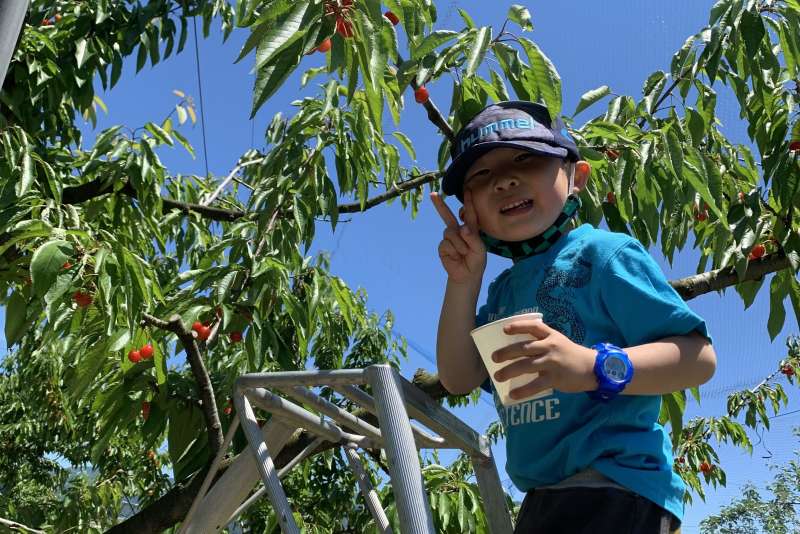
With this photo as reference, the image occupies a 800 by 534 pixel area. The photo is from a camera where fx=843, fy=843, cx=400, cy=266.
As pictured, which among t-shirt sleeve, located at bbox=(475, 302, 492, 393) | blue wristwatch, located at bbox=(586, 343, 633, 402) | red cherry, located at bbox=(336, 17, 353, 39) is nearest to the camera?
blue wristwatch, located at bbox=(586, 343, 633, 402)

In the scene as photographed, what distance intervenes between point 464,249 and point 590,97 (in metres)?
0.75

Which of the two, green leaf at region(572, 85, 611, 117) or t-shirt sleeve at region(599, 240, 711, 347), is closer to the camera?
t-shirt sleeve at region(599, 240, 711, 347)

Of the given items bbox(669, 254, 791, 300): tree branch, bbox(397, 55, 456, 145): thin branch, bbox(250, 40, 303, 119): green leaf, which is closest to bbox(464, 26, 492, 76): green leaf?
bbox(397, 55, 456, 145): thin branch

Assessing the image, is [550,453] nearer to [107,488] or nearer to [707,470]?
[707,470]

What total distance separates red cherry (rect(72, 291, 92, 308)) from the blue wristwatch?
117 cm

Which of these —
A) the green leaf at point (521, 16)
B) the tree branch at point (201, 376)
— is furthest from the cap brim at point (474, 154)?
the tree branch at point (201, 376)

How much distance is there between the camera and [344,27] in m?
0.99

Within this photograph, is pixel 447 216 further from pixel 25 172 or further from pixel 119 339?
pixel 25 172

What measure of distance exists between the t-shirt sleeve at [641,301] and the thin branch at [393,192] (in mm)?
1410

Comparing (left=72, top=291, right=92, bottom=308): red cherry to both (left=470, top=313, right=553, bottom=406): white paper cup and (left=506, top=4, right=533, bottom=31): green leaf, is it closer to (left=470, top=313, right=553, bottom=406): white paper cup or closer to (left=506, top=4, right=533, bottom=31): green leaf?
(left=506, top=4, right=533, bottom=31): green leaf

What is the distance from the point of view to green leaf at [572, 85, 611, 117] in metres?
1.61

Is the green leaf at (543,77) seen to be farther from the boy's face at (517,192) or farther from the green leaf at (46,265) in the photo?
the green leaf at (46,265)

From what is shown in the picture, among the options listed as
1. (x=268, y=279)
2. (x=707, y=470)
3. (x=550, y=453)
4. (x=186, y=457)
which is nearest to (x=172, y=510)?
(x=186, y=457)

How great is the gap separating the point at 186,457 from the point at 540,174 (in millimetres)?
1343
